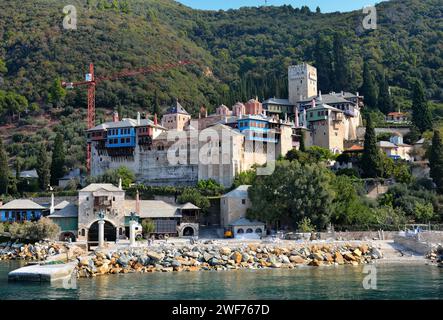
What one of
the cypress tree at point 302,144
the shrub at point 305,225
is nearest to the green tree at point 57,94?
the cypress tree at point 302,144

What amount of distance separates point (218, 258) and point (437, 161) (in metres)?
28.2

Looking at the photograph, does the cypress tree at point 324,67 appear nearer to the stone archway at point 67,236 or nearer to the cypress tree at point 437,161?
the cypress tree at point 437,161

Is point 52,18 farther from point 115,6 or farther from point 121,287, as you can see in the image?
point 121,287

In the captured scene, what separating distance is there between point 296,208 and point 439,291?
22534 millimetres

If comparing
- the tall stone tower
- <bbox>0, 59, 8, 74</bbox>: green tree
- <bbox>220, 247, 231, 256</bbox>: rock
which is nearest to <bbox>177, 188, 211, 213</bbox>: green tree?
<bbox>220, 247, 231, 256</bbox>: rock

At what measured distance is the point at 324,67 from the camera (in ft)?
318

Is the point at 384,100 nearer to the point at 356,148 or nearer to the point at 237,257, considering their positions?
the point at 356,148

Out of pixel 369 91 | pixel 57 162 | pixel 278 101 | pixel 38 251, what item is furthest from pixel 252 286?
pixel 369 91

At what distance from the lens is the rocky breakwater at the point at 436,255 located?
37.2 metres

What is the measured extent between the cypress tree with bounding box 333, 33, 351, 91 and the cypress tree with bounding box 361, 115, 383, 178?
121ft

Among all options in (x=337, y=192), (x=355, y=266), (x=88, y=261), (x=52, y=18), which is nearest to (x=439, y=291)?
(x=355, y=266)

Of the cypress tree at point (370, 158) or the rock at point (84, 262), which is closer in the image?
the rock at point (84, 262)

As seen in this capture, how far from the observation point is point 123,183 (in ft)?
197

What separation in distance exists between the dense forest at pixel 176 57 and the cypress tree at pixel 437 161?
33.3 m
